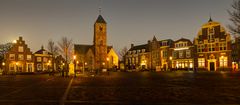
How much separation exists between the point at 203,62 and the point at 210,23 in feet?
35.8

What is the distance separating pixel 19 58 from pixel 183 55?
5180cm

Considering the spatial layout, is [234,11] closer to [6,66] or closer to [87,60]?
[6,66]

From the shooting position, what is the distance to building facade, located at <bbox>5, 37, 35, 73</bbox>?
78.2 metres

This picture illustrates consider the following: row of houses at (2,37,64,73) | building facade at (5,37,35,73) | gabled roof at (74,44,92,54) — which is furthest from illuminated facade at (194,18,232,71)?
gabled roof at (74,44,92,54)

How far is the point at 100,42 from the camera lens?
368 ft

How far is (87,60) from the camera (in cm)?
11425

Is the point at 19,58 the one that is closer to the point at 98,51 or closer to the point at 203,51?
the point at 98,51

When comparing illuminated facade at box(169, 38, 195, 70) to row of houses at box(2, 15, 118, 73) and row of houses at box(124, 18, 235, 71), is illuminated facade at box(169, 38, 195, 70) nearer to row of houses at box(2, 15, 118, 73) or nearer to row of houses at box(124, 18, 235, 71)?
row of houses at box(124, 18, 235, 71)

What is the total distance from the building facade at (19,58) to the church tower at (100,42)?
105ft

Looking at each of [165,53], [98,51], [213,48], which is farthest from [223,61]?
[98,51]

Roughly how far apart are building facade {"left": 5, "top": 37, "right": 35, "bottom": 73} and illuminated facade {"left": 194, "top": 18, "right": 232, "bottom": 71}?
53876 millimetres

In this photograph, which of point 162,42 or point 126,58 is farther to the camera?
point 126,58

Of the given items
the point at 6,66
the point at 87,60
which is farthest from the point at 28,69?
the point at 87,60

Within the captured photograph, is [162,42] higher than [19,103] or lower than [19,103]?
higher
